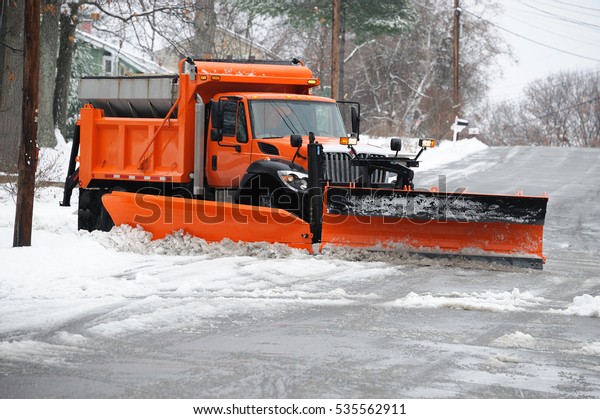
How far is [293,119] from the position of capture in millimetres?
12844

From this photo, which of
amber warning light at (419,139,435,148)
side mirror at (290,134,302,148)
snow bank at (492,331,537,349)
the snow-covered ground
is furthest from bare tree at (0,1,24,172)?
snow bank at (492,331,537,349)

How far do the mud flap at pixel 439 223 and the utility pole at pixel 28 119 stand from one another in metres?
3.51

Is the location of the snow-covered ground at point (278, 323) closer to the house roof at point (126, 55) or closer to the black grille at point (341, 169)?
the black grille at point (341, 169)

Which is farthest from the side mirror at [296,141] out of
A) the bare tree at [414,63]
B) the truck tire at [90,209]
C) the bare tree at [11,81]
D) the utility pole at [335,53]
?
the bare tree at [414,63]

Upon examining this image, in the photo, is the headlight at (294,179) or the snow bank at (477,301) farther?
the headlight at (294,179)

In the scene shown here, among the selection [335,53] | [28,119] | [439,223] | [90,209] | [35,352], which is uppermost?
[335,53]

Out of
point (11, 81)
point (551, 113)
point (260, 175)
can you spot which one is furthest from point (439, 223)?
point (551, 113)

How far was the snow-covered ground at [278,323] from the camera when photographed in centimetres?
586

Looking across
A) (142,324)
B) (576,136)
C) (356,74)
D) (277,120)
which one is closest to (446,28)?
(356,74)

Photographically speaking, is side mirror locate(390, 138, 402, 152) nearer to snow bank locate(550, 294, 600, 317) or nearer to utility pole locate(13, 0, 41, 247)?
snow bank locate(550, 294, 600, 317)

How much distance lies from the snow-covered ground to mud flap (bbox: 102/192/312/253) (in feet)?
0.53

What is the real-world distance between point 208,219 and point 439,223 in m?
2.90

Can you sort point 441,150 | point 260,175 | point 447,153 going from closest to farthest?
point 260,175
point 447,153
point 441,150

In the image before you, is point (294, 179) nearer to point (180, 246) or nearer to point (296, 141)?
point (296, 141)
